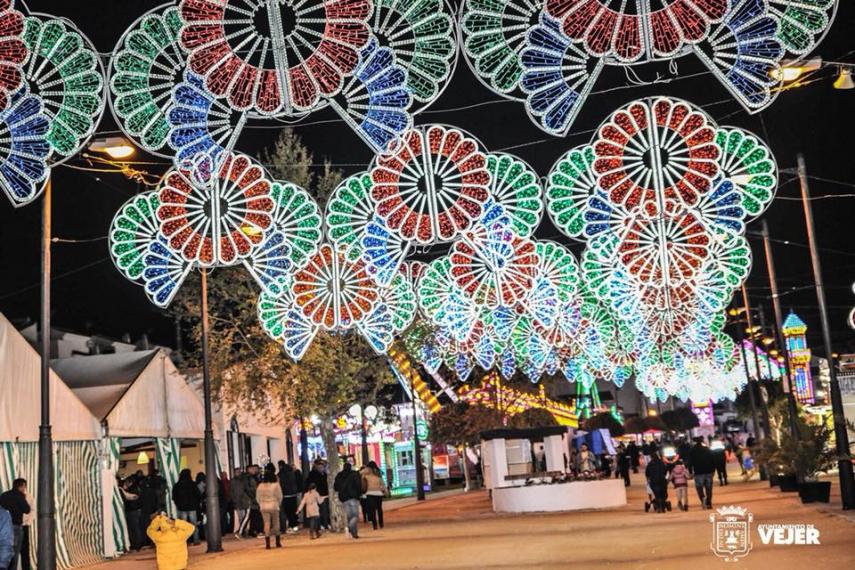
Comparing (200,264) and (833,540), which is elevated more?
(200,264)

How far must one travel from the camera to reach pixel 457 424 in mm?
62438

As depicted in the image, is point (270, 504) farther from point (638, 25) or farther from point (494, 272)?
point (638, 25)

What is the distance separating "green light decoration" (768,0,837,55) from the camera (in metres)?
11.5

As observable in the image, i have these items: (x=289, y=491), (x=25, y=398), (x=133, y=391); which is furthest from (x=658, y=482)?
(x=25, y=398)

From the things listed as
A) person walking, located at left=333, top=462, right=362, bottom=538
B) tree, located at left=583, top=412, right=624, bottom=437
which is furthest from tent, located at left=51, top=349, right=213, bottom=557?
tree, located at left=583, top=412, right=624, bottom=437

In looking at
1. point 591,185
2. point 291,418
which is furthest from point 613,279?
point 291,418

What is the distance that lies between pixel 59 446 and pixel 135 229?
804cm

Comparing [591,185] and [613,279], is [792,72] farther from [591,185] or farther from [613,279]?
[613,279]

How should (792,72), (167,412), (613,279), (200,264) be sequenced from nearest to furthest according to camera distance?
1. (792,72)
2. (200,264)
3. (613,279)
4. (167,412)

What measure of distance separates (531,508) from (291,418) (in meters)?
7.64

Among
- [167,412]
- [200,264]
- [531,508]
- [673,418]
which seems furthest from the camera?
[673,418]

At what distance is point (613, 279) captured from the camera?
904 inches

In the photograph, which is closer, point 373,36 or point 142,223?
point 373,36

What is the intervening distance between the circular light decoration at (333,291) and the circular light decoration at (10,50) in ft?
23.0
